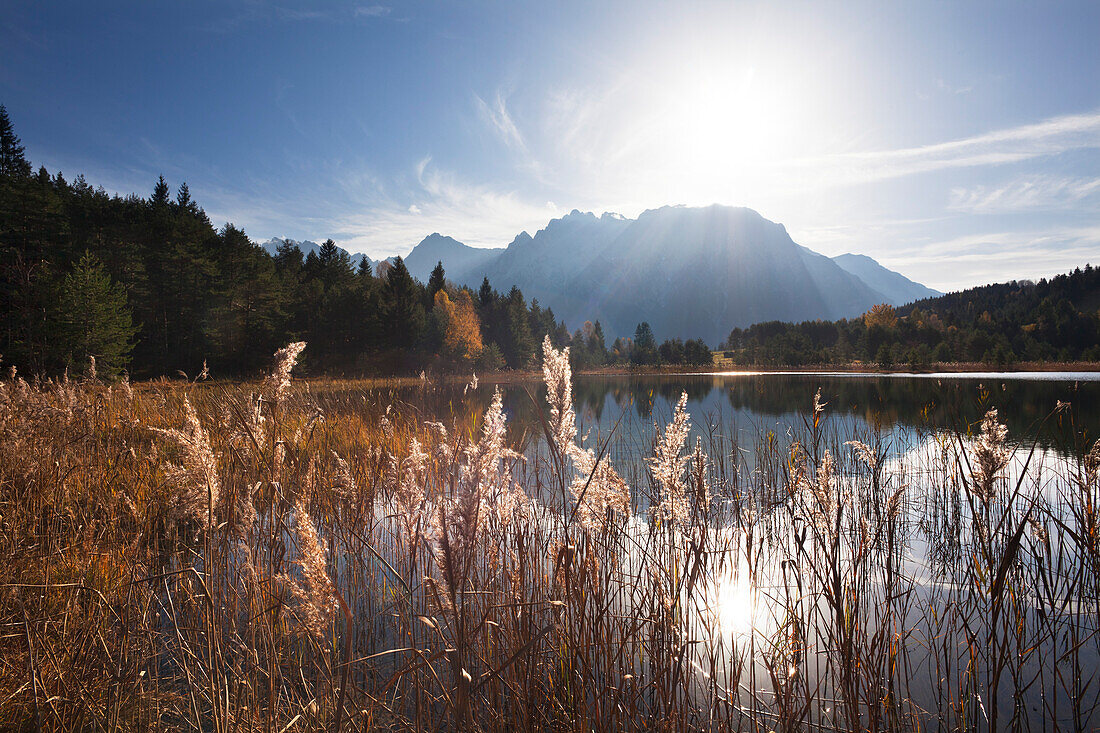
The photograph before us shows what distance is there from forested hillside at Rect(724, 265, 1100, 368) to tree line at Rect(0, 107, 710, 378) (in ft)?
148

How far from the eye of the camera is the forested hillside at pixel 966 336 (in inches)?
2359

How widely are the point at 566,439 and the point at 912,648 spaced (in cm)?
357

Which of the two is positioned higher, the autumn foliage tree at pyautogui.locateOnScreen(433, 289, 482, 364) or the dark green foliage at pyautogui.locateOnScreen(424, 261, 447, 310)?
the dark green foliage at pyautogui.locateOnScreen(424, 261, 447, 310)

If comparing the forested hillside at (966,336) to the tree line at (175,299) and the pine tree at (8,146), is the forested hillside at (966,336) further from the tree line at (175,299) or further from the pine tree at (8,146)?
the pine tree at (8,146)

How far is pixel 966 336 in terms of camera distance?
6212 centimetres

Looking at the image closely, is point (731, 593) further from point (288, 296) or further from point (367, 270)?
point (367, 270)

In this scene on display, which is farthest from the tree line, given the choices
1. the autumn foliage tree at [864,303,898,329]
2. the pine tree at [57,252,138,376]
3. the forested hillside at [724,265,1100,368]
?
the autumn foliage tree at [864,303,898,329]

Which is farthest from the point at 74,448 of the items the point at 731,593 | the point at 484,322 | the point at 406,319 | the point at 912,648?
the point at 484,322

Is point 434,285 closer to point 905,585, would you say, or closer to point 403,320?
point 403,320

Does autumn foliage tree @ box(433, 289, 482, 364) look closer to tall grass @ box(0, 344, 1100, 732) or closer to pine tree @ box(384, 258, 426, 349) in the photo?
pine tree @ box(384, 258, 426, 349)

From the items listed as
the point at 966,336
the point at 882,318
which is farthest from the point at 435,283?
the point at 882,318

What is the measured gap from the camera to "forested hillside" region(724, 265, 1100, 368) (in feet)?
197

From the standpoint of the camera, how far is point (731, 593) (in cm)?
437

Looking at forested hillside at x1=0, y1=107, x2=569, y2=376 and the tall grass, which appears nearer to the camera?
the tall grass
